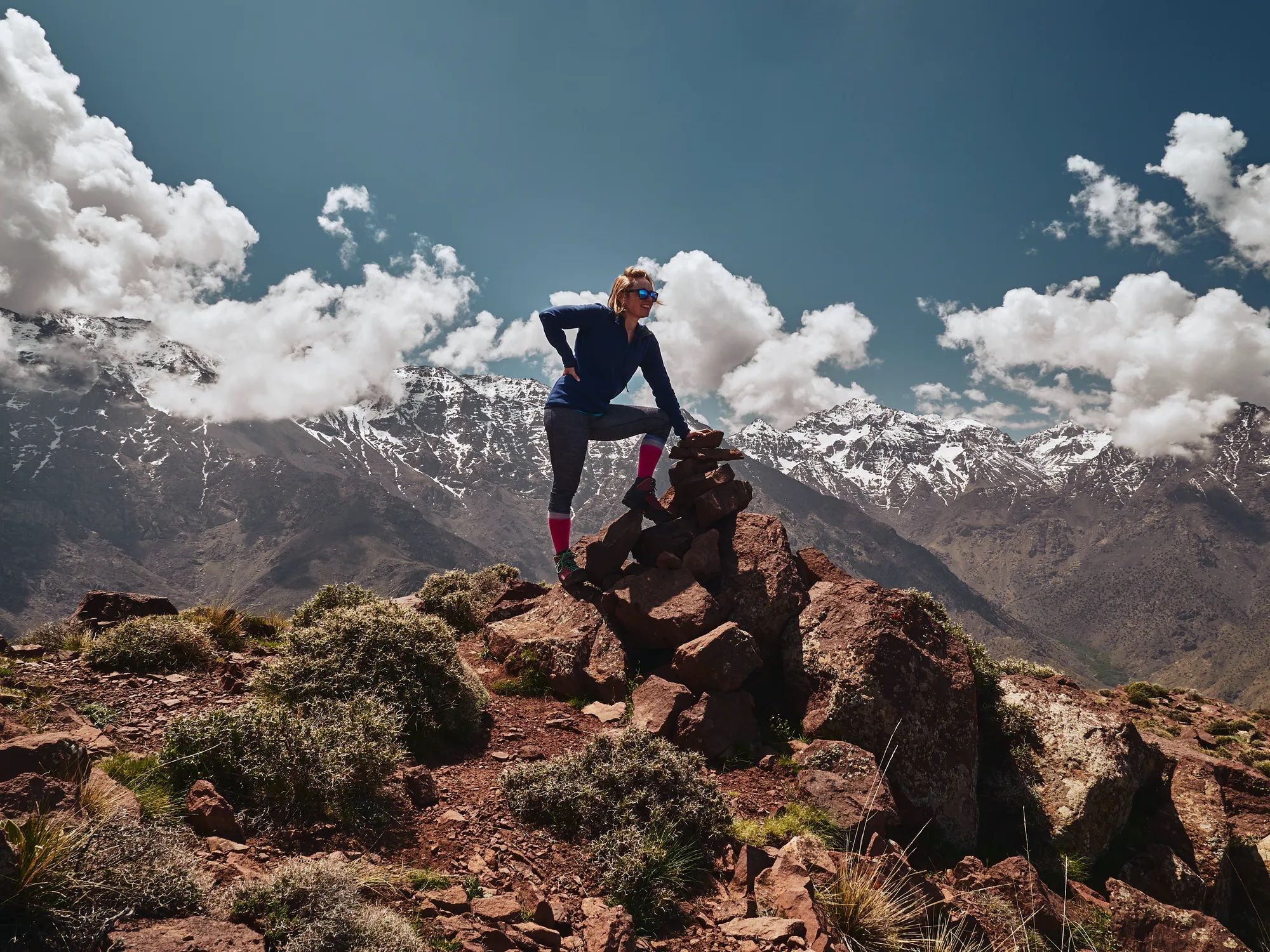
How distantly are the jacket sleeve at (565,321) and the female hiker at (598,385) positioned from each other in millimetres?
12

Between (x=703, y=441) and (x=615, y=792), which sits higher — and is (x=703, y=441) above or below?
above

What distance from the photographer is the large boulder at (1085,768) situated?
1033 cm

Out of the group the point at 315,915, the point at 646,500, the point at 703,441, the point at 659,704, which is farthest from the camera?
the point at 703,441

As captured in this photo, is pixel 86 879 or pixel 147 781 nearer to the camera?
pixel 86 879

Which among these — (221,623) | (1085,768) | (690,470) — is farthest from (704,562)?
(221,623)

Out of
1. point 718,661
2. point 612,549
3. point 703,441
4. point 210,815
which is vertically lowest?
point 210,815

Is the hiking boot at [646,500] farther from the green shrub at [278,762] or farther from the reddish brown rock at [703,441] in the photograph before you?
the green shrub at [278,762]

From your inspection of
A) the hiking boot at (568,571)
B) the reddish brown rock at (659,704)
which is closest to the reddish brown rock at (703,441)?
the hiking boot at (568,571)

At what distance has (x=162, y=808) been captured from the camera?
5.40 metres

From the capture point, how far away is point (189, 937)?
3.95m

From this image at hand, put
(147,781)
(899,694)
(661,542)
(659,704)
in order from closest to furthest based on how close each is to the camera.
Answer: (147,781)
(659,704)
(899,694)
(661,542)

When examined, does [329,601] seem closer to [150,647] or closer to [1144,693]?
[150,647]

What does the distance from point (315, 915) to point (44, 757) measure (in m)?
2.77

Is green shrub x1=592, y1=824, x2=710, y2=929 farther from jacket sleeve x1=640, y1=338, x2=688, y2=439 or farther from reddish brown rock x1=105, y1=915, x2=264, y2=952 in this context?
jacket sleeve x1=640, y1=338, x2=688, y2=439
